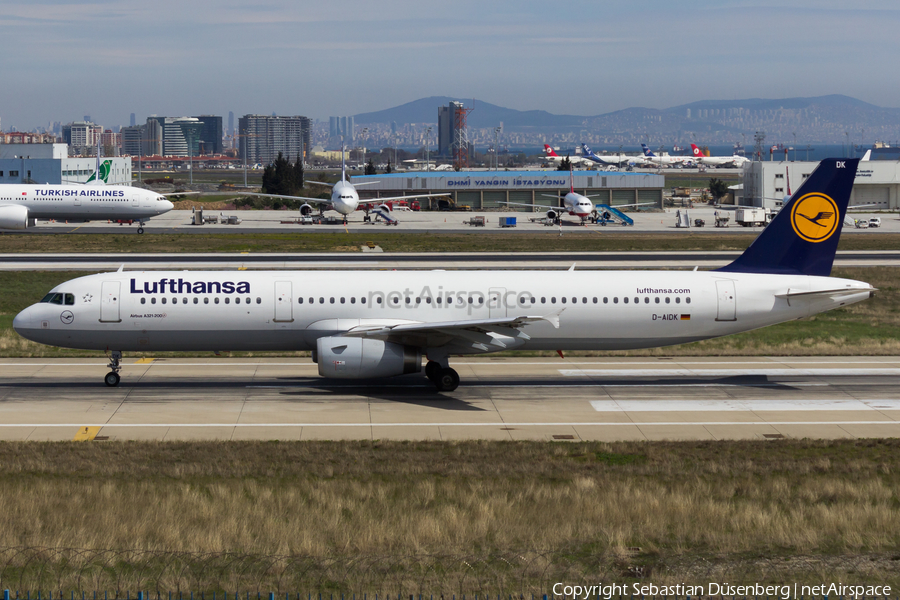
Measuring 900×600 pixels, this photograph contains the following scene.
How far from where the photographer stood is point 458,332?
32125 millimetres

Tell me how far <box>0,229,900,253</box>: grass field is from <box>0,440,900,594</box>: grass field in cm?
5798

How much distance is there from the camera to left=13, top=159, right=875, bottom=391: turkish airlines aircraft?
32.9 metres

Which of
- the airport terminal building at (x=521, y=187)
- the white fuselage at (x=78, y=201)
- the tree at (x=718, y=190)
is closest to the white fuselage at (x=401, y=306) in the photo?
the white fuselage at (x=78, y=201)

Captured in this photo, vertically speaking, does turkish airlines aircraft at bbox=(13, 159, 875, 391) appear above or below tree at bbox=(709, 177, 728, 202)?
below

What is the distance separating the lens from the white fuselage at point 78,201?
3866 inches

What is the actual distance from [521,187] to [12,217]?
87.5m

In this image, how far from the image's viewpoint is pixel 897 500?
20.6 m

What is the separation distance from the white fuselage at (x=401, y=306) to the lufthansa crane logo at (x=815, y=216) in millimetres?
1917

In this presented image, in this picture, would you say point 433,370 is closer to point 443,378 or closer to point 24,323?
point 443,378

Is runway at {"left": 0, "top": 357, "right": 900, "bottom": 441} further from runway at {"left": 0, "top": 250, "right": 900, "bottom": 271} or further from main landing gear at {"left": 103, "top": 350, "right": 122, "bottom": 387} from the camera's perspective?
runway at {"left": 0, "top": 250, "right": 900, "bottom": 271}

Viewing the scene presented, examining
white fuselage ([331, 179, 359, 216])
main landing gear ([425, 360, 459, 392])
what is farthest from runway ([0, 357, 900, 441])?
white fuselage ([331, 179, 359, 216])

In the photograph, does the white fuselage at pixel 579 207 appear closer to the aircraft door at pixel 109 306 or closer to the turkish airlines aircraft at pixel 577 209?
the turkish airlines aircraft at pixel 577 209

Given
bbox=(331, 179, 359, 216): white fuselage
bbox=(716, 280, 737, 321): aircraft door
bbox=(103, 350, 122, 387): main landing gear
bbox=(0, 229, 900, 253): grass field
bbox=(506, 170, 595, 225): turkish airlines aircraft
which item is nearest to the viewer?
bbox=(103, 350, 122, 387): main landing gear

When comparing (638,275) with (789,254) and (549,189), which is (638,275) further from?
(549,189)
